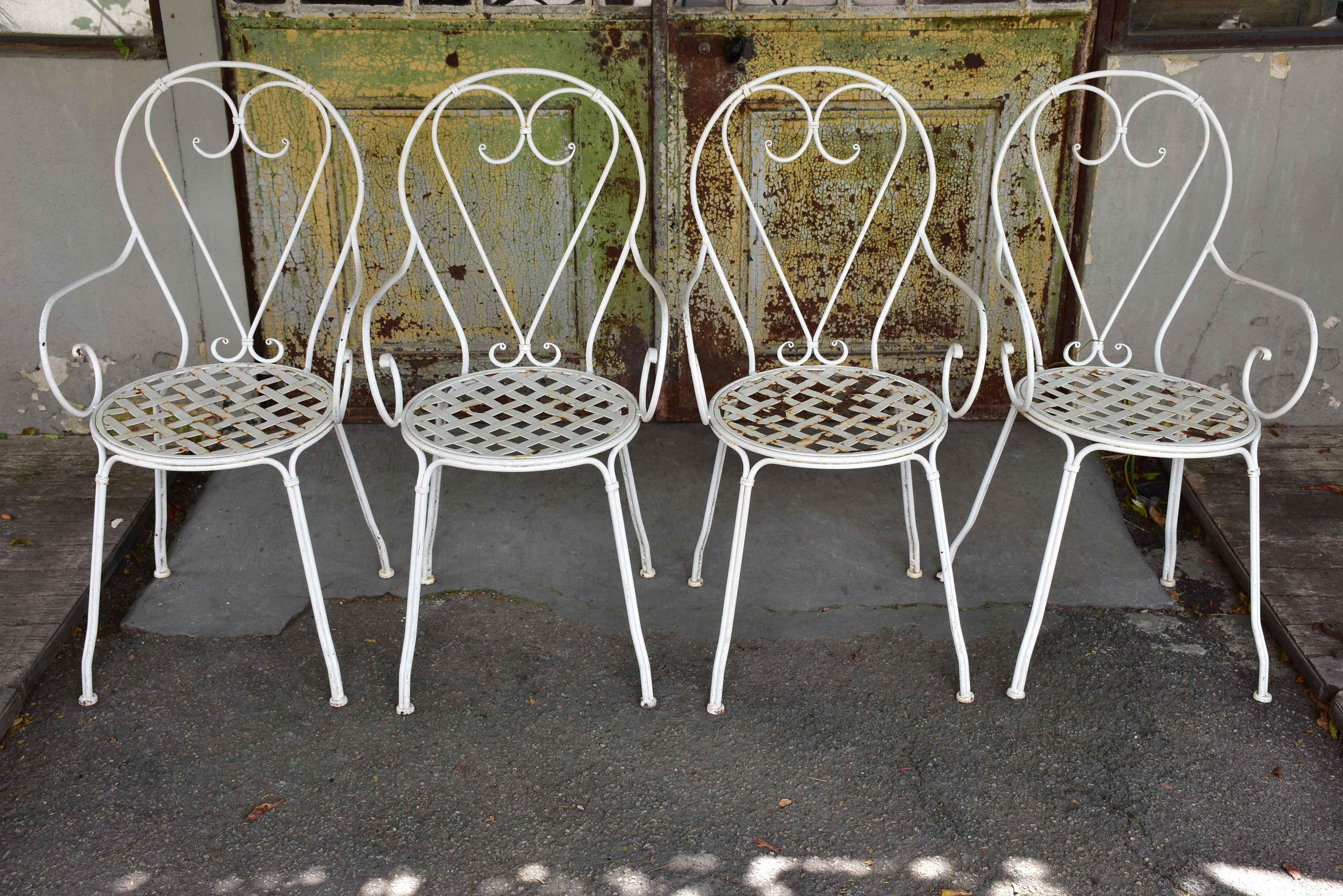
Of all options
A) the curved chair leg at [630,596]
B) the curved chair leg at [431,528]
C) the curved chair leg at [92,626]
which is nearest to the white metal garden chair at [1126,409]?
the curved chair leg at [630,596]

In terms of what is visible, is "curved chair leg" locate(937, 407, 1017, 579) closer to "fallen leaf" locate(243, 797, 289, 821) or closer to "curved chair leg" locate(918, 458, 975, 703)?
"curved chair leg" locate(918, 458, 975, 703)

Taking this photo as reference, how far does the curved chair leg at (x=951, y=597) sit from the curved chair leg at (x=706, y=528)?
18.8 inches

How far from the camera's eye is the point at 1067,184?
3.09 m

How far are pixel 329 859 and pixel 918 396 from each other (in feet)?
4.80

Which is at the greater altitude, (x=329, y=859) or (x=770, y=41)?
(x=770, y=41)

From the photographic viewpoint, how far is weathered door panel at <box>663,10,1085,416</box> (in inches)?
116

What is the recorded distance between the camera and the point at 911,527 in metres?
2.70

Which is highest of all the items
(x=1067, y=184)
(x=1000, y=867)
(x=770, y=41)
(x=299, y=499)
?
(x=770, y=41)

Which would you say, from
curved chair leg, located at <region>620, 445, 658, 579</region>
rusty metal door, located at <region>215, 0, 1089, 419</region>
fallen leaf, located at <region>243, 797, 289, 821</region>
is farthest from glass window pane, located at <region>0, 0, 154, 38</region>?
fallen leaf, located at <region>243, 797, 289, 821</region>

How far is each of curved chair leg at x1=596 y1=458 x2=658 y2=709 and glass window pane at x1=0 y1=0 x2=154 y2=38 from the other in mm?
1833

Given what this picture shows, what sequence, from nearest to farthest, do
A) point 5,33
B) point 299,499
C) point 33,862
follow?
point 33,862 → point 299,499 → point 5,33

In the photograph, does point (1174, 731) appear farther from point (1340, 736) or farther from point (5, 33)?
point (5, 33)

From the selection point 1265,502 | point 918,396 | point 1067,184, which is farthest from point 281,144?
point 1265,502

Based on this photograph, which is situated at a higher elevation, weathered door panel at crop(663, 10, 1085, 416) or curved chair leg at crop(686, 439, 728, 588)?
weathered door panel at crop(663, 10, 1085, 416)
